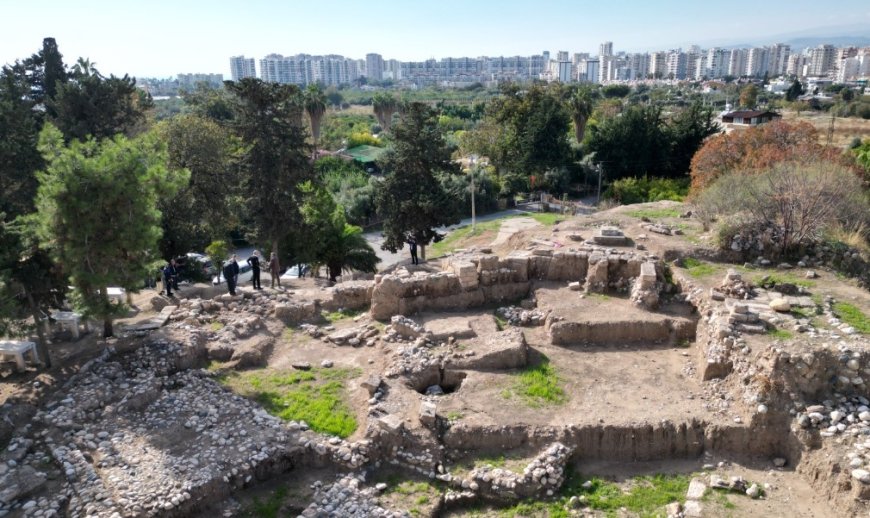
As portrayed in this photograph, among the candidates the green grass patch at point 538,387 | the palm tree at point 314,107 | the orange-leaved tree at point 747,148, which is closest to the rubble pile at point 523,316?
the green grass patch at point 538,387

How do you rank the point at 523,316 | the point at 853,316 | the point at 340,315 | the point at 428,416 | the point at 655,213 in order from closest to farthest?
the point at 428,416
the point at 853,316
the point at 523,316
the point at 340,315
the point at 655,213

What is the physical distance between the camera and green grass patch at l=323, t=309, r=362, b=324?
1755 cm

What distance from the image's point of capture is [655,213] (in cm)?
2422

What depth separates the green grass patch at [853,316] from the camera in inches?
529

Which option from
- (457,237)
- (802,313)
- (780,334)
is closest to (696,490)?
(780,334)

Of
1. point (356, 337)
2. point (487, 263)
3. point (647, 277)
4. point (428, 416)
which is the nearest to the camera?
point (428, 416)

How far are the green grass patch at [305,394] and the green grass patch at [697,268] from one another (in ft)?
33.5

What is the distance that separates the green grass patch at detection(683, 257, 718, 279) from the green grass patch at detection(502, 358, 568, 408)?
6.10 m

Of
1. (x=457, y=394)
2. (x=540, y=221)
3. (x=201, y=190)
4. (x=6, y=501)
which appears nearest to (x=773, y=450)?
(x=457, y=394)

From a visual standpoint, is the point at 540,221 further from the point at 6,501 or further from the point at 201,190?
the point at 6,501

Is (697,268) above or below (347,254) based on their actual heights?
above

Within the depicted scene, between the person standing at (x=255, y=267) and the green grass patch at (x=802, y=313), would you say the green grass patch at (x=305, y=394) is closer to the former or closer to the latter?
the person standing at (x=255, y=267)

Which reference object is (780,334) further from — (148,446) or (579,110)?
(579,110)

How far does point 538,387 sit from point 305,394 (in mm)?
5219
